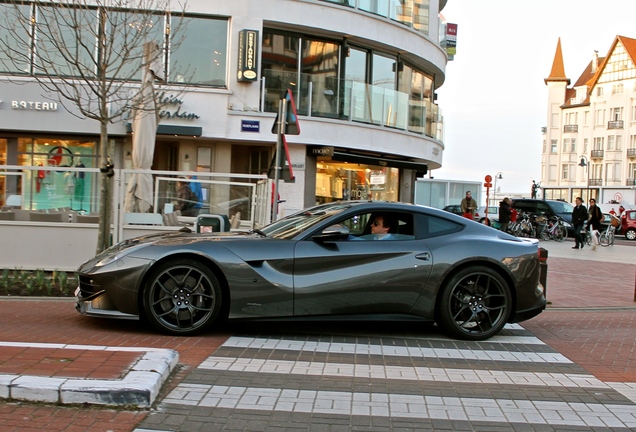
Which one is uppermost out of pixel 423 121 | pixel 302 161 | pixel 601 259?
pixel 423 121

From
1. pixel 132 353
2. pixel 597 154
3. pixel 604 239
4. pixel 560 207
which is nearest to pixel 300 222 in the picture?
pixel 132 353

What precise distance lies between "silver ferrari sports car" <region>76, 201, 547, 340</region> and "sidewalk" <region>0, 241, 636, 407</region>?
14.8 inches

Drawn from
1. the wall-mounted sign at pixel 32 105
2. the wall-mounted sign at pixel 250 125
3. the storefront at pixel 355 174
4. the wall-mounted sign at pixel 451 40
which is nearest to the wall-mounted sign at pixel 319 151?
the storefront at pixel 355 174

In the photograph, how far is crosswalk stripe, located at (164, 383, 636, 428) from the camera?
4.50 metres

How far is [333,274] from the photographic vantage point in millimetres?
6770

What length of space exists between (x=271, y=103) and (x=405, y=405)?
1728 cm

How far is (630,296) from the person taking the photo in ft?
37.3

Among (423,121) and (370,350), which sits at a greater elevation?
(423,121)

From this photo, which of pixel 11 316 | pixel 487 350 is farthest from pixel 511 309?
pixel 11 316

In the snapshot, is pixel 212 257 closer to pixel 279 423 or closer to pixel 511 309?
pixel 279 423

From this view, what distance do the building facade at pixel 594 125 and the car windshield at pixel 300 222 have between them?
224ft

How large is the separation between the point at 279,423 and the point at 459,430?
1073 mm

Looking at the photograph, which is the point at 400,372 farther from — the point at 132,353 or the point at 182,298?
the point at 182,298

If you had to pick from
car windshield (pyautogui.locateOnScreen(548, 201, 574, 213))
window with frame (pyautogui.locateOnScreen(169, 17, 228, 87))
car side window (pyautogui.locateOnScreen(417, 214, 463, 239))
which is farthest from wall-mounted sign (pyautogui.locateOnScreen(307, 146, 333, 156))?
car windshield (pyautogui.locateOnScreen(548, 201, 574, 213))
